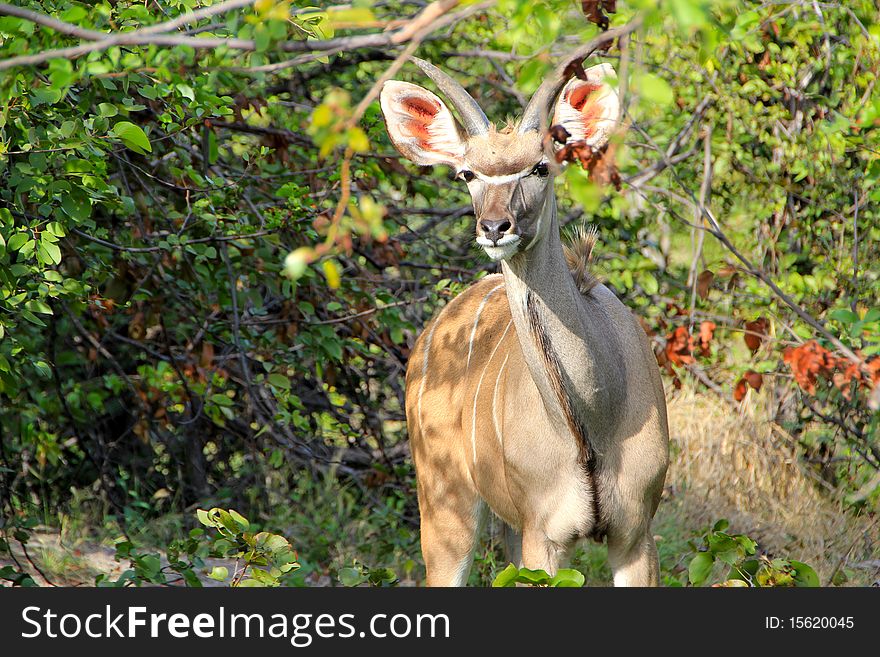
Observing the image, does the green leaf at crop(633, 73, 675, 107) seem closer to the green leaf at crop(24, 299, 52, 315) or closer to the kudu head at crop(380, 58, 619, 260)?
the kudu head at crop(380, 58, 619, 260)

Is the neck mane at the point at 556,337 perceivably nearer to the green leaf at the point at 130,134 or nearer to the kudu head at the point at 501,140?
the kudu head at the point at 501,140

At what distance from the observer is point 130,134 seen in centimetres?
326

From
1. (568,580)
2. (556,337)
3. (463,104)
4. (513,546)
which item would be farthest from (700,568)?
(463,104)

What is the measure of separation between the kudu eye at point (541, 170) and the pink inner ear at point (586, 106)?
0.23 metres

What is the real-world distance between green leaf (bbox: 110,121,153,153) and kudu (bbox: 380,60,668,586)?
69 cm

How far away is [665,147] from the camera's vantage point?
Result: 5836 millimetres

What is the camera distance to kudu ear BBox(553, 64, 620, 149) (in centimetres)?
331

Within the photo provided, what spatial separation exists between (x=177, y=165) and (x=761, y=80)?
102 inches

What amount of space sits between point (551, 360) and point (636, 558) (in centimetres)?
70

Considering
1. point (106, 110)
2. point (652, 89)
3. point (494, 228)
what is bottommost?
point (652, 89)

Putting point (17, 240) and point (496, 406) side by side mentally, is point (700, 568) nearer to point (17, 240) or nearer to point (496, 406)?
point (496, 406)

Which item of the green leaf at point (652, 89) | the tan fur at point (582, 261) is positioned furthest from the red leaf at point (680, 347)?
the green leaf at point (652, 89)
